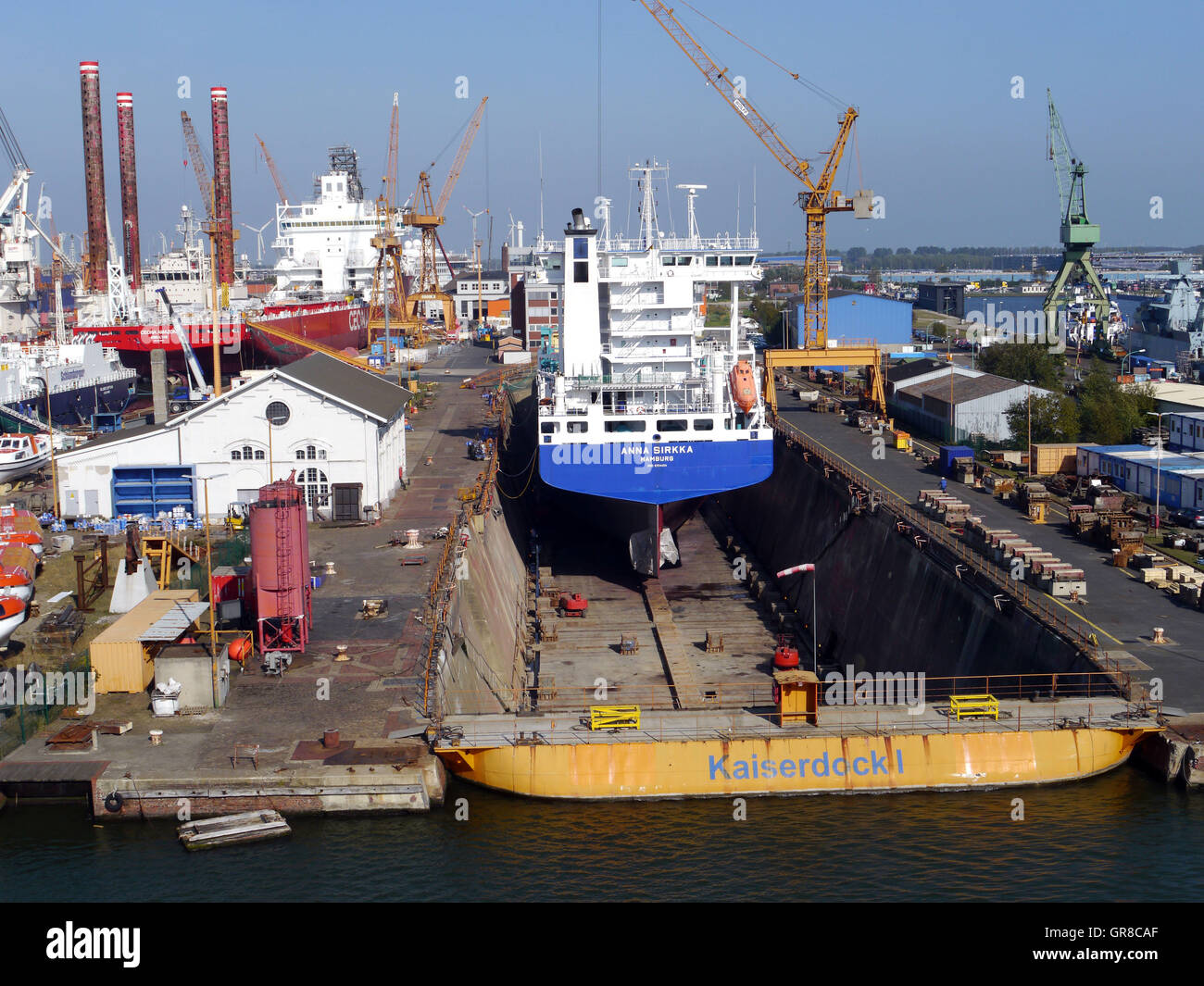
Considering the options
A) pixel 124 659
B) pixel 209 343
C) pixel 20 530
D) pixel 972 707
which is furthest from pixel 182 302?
pixel 972 707

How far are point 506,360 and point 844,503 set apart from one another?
6023 centimetres

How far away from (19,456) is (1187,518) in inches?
1745

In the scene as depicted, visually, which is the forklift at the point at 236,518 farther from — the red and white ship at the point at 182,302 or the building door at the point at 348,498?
the red and white ship at the point at 182,302

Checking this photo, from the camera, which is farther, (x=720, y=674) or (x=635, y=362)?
(x=635, y=362)

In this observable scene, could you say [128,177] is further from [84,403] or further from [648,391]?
[648,391]

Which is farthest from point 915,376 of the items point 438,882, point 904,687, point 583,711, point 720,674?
point 438,882

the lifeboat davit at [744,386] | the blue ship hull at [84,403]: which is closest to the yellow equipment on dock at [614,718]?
the lifeboat davit at [744,386]

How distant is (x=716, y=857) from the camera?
21156 mm

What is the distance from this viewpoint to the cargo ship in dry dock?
139 ft

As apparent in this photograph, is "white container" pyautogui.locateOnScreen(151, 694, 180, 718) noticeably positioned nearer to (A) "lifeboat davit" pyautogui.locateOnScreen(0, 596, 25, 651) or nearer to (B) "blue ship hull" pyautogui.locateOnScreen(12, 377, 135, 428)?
(A) "lifeboat davit" pyautogui.locateOnScreen(0, 596, 25, 651)

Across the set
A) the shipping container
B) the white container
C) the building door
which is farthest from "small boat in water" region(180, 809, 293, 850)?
the shipping container

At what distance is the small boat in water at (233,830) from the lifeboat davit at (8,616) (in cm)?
1032

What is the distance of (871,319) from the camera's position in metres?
109
